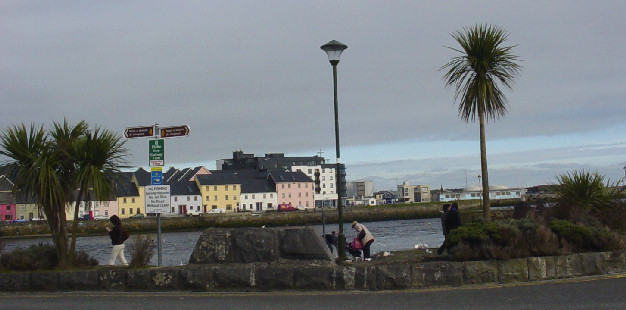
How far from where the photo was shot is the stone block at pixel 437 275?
1200 centimetres

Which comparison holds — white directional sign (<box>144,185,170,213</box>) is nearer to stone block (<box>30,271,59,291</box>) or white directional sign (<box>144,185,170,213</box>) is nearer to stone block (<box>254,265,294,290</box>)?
stone block (<box>30,271,59,291</box>)

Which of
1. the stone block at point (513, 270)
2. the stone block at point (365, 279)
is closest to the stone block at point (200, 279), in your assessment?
the stone block at point (365, 279)

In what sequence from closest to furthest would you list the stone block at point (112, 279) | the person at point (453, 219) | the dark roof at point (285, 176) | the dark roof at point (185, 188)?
the stone block at point (112, 279) → the person at point (453, 219) → the dark roof at point (185, 188) → the dark roof at point (285, 176)

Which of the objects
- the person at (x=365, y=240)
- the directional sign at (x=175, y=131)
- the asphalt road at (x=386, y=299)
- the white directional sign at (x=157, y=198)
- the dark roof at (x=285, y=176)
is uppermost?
the dark roof at (x=285, y=176)

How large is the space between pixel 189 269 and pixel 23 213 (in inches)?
4520

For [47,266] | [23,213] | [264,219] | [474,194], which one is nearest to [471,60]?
[47,266]

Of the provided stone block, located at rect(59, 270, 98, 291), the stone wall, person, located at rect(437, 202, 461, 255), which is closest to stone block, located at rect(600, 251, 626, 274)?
the stone wall

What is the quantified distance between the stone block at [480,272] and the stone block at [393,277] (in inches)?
42.9

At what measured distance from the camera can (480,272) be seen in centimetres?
1211

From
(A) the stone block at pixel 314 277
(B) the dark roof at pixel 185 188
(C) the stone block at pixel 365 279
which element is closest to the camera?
(C) the stone block at pixel 365 279

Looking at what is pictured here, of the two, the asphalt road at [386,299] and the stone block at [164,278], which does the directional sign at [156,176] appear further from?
the asphalt road at [386,299]

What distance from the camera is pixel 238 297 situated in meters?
12.0

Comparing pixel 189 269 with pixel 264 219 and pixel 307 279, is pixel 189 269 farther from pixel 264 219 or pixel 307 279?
pixel 264 219

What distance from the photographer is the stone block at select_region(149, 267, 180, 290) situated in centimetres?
1291
